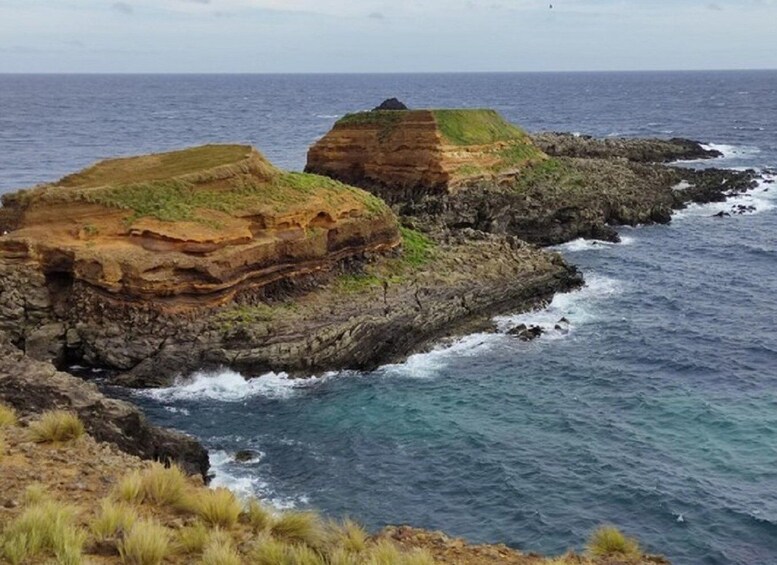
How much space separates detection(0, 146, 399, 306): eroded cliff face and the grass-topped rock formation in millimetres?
12430

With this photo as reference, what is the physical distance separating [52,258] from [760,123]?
129917mm

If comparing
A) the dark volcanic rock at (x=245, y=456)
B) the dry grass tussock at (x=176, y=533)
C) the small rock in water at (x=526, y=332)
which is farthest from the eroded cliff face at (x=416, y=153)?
the dry grass tussock at (x=176, y=533)

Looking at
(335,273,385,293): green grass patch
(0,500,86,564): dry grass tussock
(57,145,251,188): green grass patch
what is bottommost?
(335,273,385,293): green grass patch

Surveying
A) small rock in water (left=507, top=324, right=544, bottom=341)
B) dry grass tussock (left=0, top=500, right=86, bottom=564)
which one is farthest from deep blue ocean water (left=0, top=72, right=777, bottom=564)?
dry grass tussock (left=0, top=500, right=86, bottom=564)

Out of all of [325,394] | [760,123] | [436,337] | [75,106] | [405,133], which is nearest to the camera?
[325,394]

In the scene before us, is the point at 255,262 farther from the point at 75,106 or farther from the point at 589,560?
the point at 75,106

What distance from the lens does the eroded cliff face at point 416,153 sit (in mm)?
54156

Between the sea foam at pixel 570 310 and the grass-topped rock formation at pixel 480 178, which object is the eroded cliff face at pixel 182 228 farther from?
the grass-topped rock formation at pixel 480 178

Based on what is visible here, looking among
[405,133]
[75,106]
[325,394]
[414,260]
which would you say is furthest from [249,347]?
[75,106]

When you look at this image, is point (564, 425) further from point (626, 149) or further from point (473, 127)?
point (626, 149)

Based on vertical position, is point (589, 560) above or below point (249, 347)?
above

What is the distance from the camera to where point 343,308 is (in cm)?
3281

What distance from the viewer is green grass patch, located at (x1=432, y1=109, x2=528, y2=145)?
55.7 metres

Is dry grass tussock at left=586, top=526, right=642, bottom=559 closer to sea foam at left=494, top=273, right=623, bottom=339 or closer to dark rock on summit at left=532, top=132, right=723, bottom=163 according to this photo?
sea foam at left=494, top=273, right=623, bottom=339
